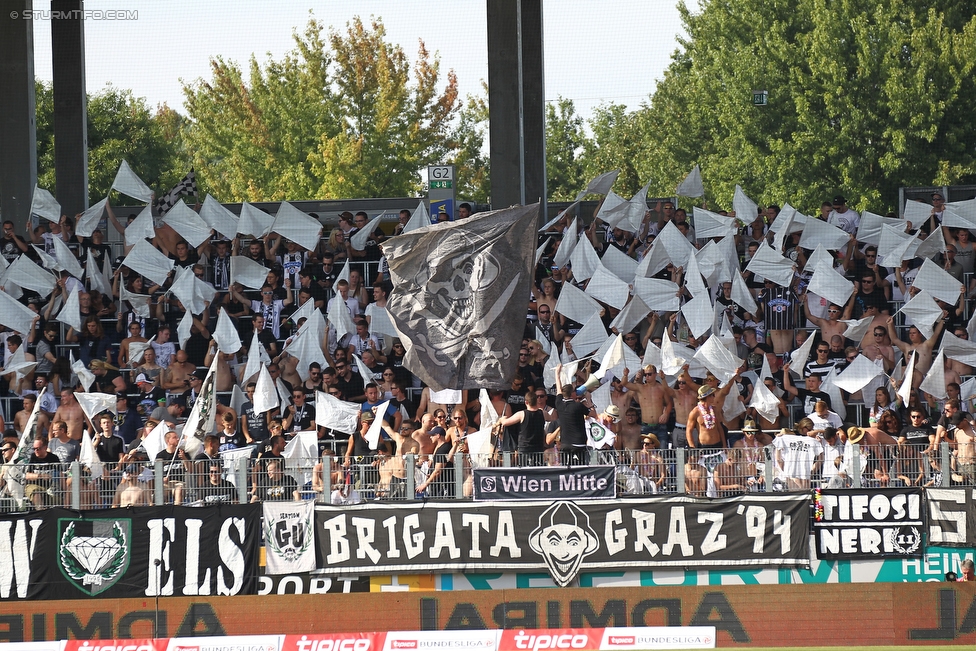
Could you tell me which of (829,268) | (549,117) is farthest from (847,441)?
(549,117)

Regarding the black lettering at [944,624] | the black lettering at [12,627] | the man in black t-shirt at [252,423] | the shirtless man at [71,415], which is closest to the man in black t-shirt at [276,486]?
the man in black t-shirt at [252,423]

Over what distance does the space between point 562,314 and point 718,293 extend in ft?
7.22

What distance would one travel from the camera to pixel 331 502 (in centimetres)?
1555

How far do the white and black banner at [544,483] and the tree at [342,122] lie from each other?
30.6 m

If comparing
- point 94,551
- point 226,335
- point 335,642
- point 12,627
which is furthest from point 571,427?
point 12,627

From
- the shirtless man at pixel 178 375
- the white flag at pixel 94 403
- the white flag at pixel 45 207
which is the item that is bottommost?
the white flag at pixel 94 403

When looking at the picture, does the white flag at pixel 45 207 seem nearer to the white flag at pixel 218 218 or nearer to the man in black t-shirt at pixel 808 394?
the white flag at pixel 218 218

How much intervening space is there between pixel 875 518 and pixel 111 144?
46.2 metres

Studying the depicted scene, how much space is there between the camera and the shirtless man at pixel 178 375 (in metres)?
18.8

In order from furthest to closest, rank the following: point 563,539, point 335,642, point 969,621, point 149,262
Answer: point 149,262 < point 563,539 < point 969,621 < point 335,642

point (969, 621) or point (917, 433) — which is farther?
point (917, 433)

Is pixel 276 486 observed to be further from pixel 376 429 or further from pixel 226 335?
pixel 226 335

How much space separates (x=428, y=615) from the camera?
593 inches

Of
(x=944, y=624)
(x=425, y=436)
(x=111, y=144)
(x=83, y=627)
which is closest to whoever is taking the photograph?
(x=944, y=624)
